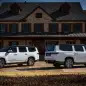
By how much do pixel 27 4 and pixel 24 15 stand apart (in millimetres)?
3316

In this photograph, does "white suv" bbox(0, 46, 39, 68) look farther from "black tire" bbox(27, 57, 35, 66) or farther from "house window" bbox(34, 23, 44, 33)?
"house window" bbox(34, 23, 44, 33)

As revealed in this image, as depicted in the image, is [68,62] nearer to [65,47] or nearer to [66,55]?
[66,55]

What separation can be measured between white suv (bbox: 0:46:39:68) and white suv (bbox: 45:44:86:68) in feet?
11.2

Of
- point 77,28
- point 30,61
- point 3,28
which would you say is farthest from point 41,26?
point 30,61

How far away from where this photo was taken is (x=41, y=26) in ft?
161

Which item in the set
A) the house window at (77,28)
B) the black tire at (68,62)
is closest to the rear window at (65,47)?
the black tire at (68,62)

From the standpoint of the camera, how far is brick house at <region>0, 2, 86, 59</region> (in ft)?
154

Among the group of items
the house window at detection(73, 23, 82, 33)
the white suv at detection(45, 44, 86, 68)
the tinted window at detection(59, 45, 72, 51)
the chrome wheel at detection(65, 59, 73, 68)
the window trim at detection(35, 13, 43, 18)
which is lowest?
the chrome wheel at detection(65, 59, 73, 68)

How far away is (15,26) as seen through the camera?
161ft

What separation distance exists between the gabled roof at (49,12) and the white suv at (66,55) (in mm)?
23607

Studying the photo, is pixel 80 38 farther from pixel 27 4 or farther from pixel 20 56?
pixel 20 56

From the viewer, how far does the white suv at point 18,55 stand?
26.8 metres

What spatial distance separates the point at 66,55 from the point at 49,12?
26632 millimetres

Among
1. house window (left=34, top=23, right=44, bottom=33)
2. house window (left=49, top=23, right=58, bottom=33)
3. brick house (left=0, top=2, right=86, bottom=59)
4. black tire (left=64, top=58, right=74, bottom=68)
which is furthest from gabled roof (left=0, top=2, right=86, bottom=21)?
black tire (left=64, top=58, right=74, bottom=68)
